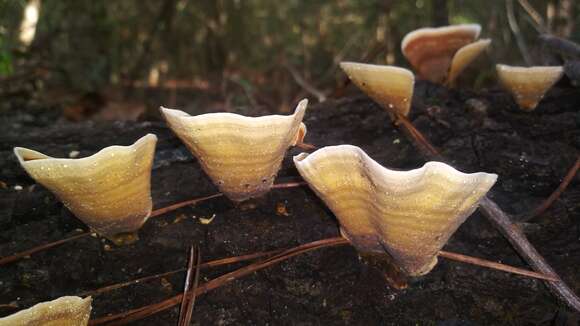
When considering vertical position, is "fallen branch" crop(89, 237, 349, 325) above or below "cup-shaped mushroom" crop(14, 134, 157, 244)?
below

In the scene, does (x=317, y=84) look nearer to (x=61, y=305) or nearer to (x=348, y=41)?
(x=348, y=41)

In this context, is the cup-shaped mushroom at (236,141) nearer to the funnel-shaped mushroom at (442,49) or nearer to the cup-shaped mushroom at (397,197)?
the cup-shaped mushroom at (397,197)

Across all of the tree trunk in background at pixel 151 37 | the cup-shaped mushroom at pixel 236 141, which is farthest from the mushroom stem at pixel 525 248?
the tree trunk in background at pixel 151 37

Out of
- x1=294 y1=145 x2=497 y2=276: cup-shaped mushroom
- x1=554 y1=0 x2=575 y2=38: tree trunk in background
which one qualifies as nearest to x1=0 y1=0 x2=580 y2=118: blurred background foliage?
x1=554 y1=0 x2=575 y2=38: tree trunk in background

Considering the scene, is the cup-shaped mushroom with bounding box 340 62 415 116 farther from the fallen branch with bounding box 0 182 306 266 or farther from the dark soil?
the fallen branch with bounding box 0 182 306 266

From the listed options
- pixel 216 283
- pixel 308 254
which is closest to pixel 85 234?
pixel 216 283

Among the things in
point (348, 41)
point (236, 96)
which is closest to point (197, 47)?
point (236, 96)
